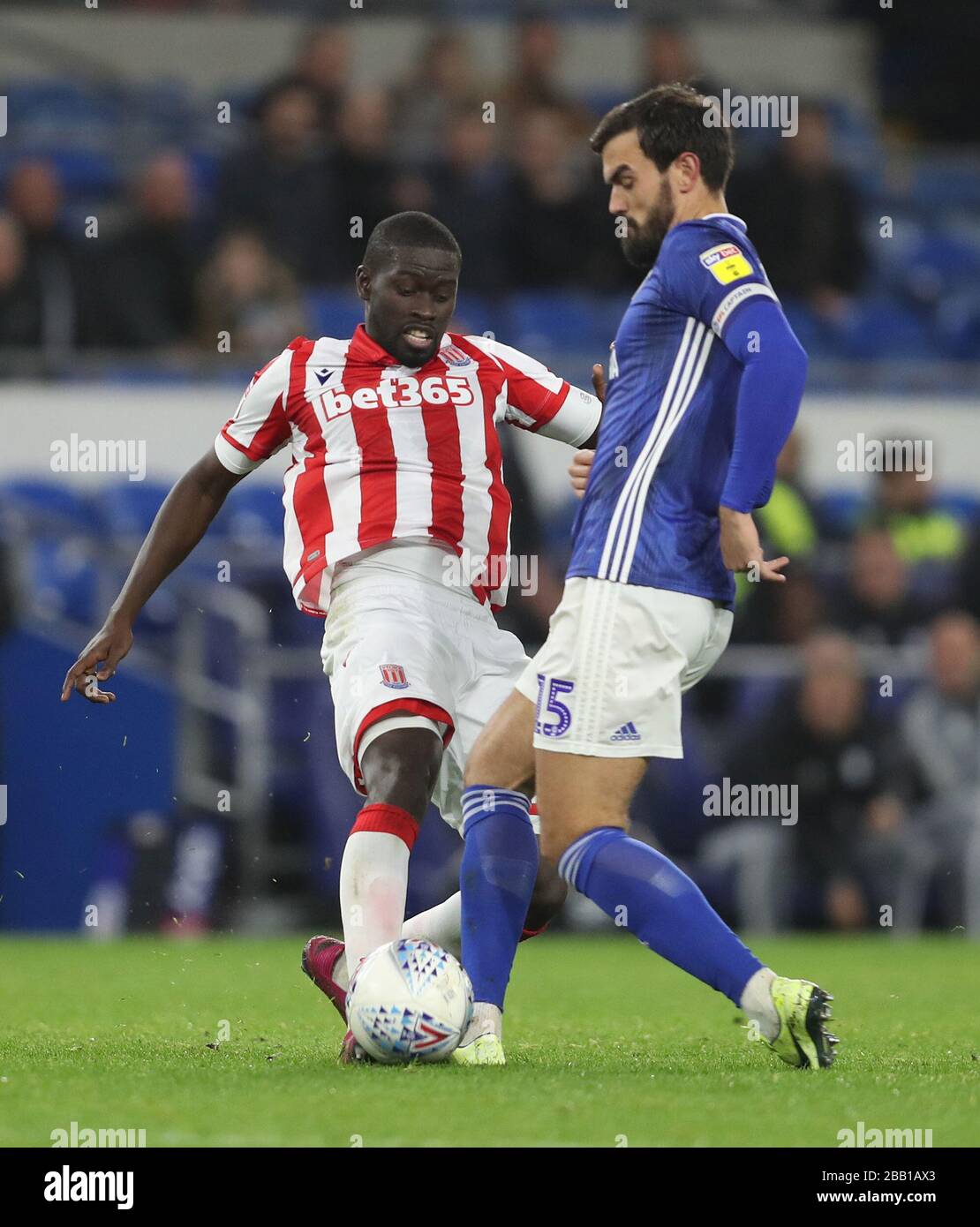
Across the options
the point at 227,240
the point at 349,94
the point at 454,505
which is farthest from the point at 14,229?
the point at 454,505

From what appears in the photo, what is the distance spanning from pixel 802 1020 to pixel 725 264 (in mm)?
1502

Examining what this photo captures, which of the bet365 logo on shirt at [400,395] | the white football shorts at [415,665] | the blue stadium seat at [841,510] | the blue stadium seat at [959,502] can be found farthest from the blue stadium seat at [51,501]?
the white football shorts at [415,665]

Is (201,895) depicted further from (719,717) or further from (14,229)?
(14,229)

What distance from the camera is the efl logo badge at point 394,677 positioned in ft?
15.0

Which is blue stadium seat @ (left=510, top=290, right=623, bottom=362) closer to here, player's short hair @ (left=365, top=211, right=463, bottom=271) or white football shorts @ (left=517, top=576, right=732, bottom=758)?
player's short hair @ (left=365, top=211, right=463, bottom=271)

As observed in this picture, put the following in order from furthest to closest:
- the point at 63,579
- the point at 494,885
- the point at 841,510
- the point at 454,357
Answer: the point at 841,510 < the point at 63,579 < the point at 454,357 < the point at 494,885

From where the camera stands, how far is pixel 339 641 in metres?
4.79

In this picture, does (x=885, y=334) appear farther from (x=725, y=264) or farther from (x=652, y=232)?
(x=725, y=264)

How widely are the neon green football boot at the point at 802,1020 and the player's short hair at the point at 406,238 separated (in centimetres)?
195

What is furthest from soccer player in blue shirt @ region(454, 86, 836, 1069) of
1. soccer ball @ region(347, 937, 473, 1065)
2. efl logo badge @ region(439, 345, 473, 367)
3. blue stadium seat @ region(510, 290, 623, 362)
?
blue stadium seat @ region(510, 290, 623, 362)

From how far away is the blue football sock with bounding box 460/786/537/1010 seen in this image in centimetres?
444

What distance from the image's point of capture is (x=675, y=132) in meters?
4.24

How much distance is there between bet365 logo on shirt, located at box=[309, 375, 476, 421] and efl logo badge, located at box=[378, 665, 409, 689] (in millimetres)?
688

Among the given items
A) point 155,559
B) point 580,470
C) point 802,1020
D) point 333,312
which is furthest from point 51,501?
point 802,1020
